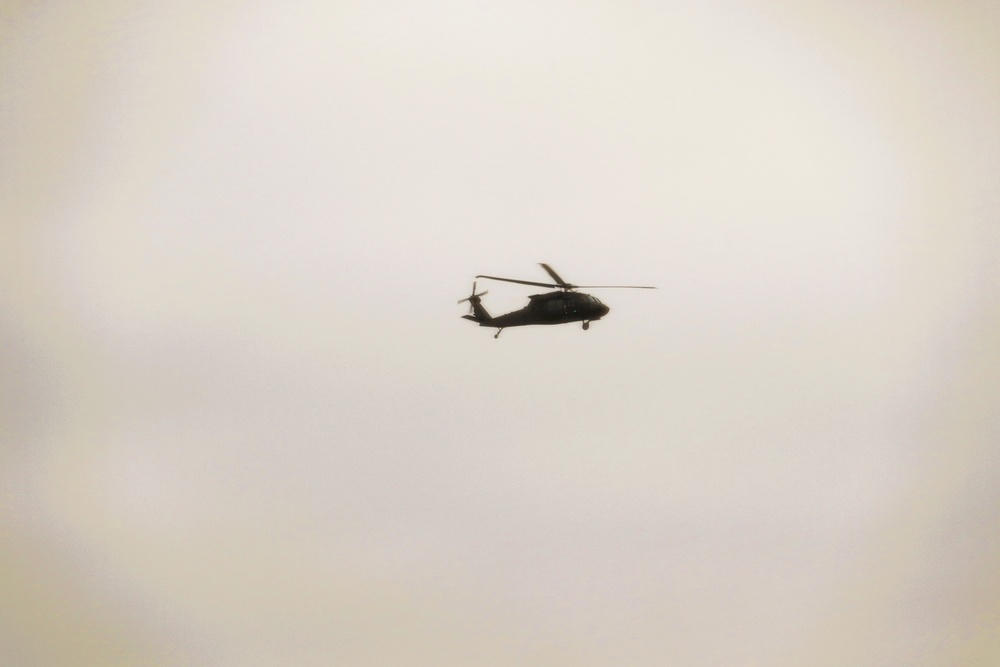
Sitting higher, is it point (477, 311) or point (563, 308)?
point (563, 308)

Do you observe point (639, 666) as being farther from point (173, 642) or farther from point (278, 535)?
point (173, 642)

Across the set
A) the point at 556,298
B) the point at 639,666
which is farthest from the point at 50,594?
the point at 556,298

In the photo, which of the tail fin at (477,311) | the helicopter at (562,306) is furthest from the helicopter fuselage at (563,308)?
the tail fin at (477,311)

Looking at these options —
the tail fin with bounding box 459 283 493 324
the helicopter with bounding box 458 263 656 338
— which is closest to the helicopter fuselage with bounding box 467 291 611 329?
the helicopter with bounding box 458 263 656 338

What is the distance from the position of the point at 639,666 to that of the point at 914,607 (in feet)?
41.1

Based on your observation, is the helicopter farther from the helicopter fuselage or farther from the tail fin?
the tail fin

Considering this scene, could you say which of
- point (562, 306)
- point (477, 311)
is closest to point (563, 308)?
point (562, 306)

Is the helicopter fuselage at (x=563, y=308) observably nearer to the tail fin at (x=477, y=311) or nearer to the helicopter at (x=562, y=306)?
the helicopter at (x=562, y=306)

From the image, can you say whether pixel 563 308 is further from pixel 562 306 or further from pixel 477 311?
pixel 477 311

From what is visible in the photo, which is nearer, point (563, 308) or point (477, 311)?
point (563, 308)

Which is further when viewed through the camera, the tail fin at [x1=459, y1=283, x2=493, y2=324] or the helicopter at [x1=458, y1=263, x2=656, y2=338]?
the tail fin at [x1=459, y1=283, x2=493, y2=324]

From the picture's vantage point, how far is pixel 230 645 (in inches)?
1618

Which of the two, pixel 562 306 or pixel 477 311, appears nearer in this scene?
pixel 562 306

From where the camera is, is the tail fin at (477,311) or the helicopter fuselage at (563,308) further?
the tail fin at (477,311)
